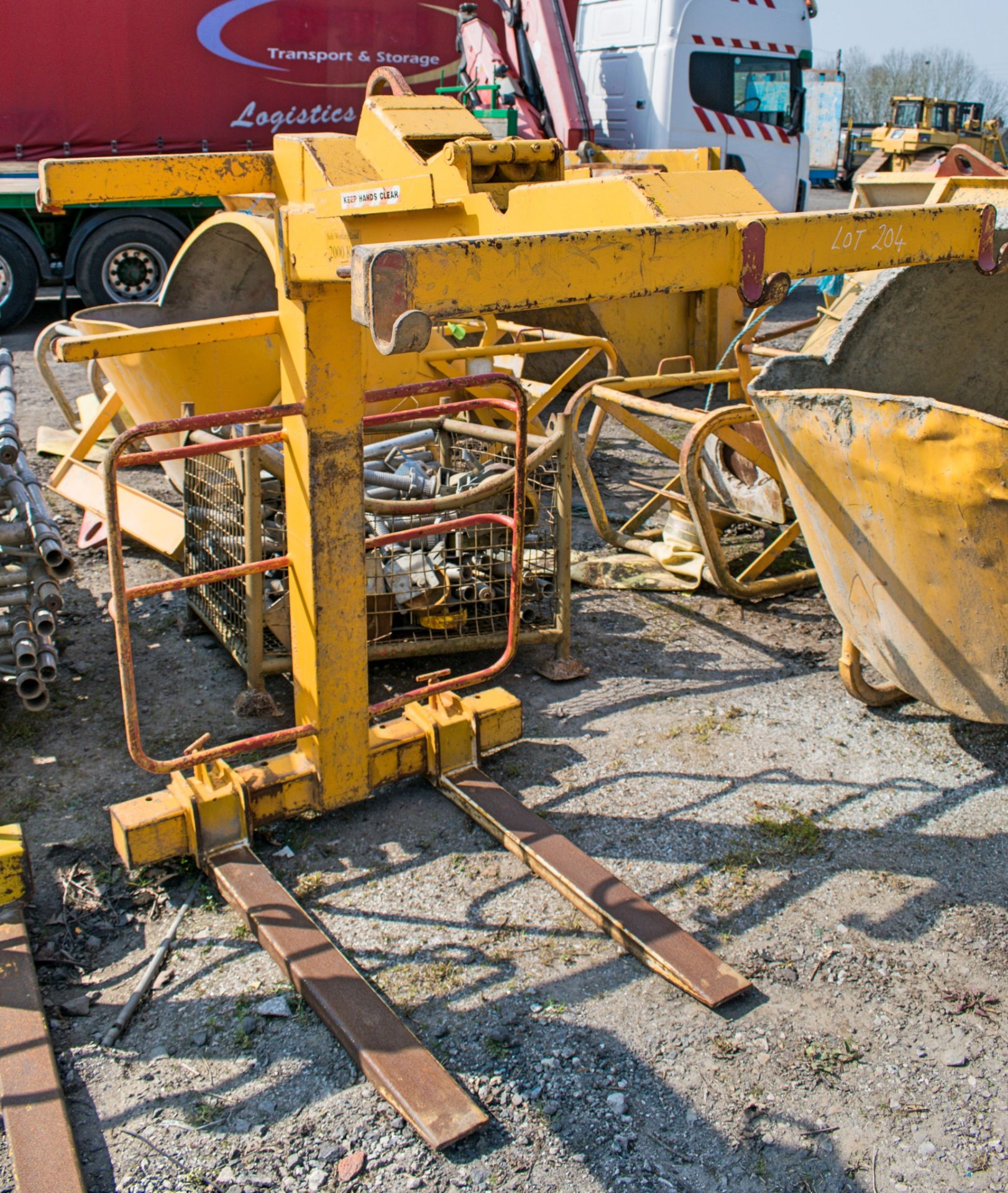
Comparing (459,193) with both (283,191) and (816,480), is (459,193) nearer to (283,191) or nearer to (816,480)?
(283,191)

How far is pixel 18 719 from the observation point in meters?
3.83

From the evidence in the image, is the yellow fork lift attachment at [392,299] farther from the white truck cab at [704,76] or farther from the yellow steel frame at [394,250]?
the white truck cab at [704,76]

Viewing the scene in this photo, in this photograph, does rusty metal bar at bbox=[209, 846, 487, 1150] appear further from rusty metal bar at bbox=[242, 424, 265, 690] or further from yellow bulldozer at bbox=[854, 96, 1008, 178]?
yellow bulldozer at bbox=[854, 96, 1008, 178]

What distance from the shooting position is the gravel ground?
7.24 ft

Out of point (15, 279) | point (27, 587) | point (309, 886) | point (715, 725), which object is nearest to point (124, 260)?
point (15, 279)

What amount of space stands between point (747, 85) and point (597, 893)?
35.0ft

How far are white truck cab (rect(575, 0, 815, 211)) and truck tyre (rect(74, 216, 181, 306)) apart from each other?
4.52 m

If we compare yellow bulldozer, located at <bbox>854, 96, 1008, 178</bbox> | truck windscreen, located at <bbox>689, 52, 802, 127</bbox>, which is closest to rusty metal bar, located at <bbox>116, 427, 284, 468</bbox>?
truck windscreen, located at <bbox>689, 52, 802, 127</bbox>

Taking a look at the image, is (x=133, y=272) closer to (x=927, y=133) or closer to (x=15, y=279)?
(x=15, y=279)

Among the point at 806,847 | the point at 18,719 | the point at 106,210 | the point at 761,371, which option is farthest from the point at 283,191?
the point at 106,210

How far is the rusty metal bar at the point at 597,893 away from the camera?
8.54 ft

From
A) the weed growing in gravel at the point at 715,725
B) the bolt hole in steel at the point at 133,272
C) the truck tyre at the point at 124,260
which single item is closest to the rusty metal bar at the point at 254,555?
the weed growing in gravel at the point at 715,725

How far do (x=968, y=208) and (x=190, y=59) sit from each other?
9636 mm

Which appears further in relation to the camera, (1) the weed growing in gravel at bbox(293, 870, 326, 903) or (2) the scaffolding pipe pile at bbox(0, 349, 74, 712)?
(2) the scaffolding pipe pile at bbox(0, 349, 74, 712)
